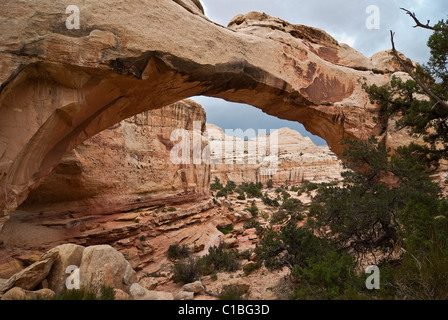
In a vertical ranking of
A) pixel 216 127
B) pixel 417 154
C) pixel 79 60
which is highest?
pixel 216 127

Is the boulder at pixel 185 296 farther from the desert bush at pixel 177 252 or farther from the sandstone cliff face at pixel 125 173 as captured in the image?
the sandstone cliff face at pixel 125 173

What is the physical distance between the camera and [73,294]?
3.53 meters

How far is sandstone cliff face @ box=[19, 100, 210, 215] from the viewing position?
8688 millimetres

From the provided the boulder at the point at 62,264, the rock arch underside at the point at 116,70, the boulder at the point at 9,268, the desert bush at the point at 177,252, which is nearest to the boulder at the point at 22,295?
the boulder at the point at 62,264

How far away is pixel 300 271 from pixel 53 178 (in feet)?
27.9

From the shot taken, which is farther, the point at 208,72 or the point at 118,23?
the point at 208,72

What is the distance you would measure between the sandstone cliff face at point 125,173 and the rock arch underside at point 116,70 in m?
3.27

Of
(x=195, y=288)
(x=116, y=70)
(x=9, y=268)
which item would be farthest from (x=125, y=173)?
(x=116, y=70)

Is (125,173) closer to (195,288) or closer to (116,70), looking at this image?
(195,288)

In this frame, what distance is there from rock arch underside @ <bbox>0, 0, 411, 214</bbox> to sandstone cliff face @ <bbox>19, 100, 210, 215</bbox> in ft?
10.7

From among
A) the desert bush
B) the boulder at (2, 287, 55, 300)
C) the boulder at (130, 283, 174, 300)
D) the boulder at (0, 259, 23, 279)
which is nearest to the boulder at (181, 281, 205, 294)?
the boulder at (130, 283, 174, 300)

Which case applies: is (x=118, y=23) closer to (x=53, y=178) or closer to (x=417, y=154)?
(x=53, y=178)

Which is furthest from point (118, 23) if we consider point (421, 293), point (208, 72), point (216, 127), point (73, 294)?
point (216, 127)

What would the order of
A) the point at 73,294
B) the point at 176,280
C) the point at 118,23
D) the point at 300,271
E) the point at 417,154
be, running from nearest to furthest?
1. the point at 73,294
2. the point at 118,23
3. the point at 300,271
4. the point at 417,154
5. the point at 176,280
